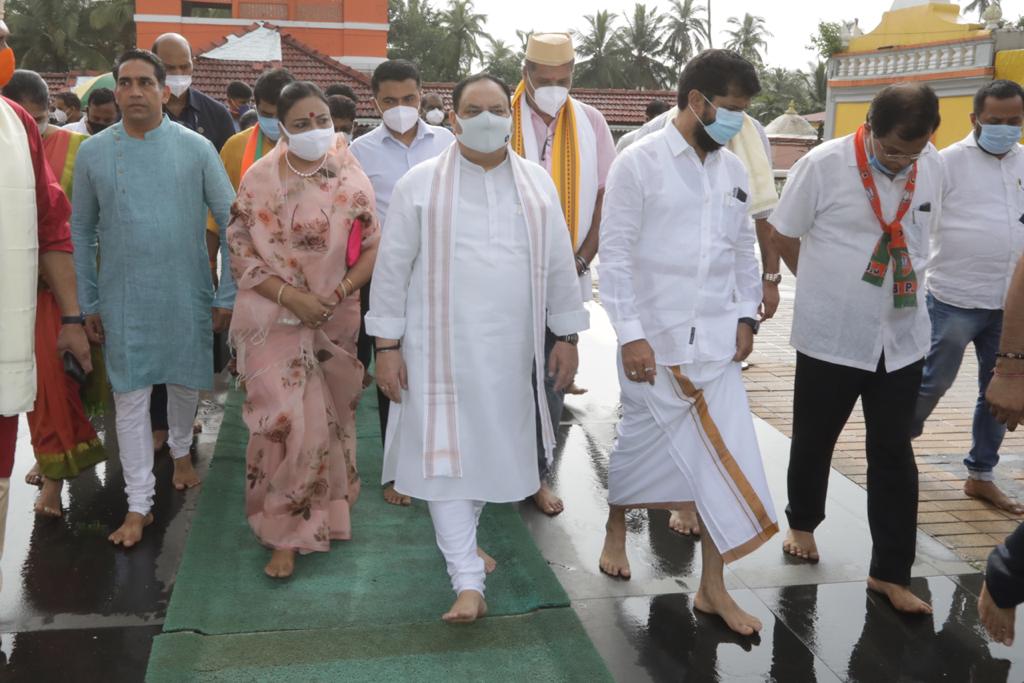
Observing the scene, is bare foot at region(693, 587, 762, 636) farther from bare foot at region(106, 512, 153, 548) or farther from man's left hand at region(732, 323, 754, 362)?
bare foot at region(106, 512, 153, 548)

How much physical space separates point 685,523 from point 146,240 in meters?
2.61

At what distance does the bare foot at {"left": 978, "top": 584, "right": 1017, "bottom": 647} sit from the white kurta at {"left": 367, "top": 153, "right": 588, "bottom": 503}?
4.97 ft

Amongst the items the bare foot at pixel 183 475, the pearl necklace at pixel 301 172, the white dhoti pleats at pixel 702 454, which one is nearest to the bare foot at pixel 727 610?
the white dhoti pleats at pixel 702 454

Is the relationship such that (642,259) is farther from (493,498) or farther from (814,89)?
(814,89)

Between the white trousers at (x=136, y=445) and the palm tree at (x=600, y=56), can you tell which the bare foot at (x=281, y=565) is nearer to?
the white trousers at (x=136, y=445)

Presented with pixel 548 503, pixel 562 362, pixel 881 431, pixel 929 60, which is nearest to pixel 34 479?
pixel 548 503

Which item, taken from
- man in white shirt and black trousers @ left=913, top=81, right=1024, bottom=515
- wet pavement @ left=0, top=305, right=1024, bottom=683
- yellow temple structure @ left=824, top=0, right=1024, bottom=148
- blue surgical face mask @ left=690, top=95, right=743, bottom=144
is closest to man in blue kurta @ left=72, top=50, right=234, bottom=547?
wet pavement @ left=0, top=305, right=1024, bottom=683

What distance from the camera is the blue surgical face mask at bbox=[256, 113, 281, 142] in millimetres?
5016

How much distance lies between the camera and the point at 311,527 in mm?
3953

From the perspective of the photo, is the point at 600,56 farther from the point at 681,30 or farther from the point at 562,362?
the point at 562,362

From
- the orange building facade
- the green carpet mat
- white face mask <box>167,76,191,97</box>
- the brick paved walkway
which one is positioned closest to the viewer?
the green carpet mat

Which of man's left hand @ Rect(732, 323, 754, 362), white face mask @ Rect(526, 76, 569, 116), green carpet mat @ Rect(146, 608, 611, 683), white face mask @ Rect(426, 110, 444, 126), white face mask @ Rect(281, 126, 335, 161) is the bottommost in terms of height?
green carpet mat @ Rect(146, 608, 611, 683)

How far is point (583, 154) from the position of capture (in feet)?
15.4

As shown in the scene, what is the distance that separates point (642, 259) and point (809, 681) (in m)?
1.52
